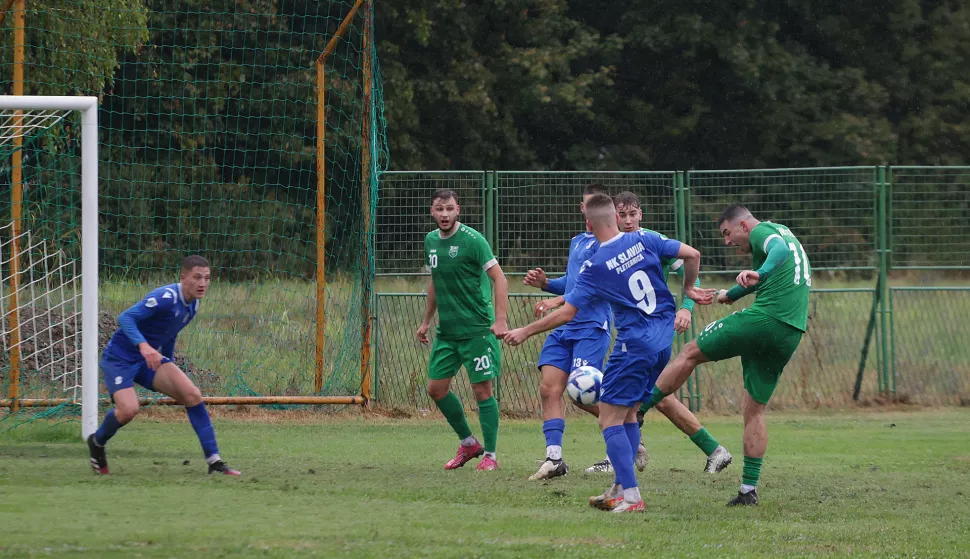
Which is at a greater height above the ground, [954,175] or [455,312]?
[954,175]

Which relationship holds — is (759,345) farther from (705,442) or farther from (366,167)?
(366,167)

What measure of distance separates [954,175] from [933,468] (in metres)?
6.68

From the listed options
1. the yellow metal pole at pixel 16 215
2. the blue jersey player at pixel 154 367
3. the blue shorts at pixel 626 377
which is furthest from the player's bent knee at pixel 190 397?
the yellow metal pole at pixel 16 215

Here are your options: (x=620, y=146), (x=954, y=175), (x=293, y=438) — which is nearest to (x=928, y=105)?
(x=620, y=146)

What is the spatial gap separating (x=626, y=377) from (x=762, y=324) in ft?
Result: 3.33

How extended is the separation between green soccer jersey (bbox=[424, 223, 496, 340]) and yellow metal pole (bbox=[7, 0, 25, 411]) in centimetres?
435

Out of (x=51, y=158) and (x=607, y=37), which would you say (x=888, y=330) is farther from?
(x=607, y=37)

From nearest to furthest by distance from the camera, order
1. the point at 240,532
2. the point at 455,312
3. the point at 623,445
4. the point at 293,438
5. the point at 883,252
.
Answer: the point at 240,532
the point at 623,445
the point at 455,312
the point at 293,438
the point at 883,252

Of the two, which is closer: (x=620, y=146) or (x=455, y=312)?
(x=455, y=312)

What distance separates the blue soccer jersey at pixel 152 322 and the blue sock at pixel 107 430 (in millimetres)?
408

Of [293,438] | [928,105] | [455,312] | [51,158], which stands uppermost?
[928,105]

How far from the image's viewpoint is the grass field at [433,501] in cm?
581

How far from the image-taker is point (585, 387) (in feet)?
26.6

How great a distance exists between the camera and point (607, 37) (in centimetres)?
3066
